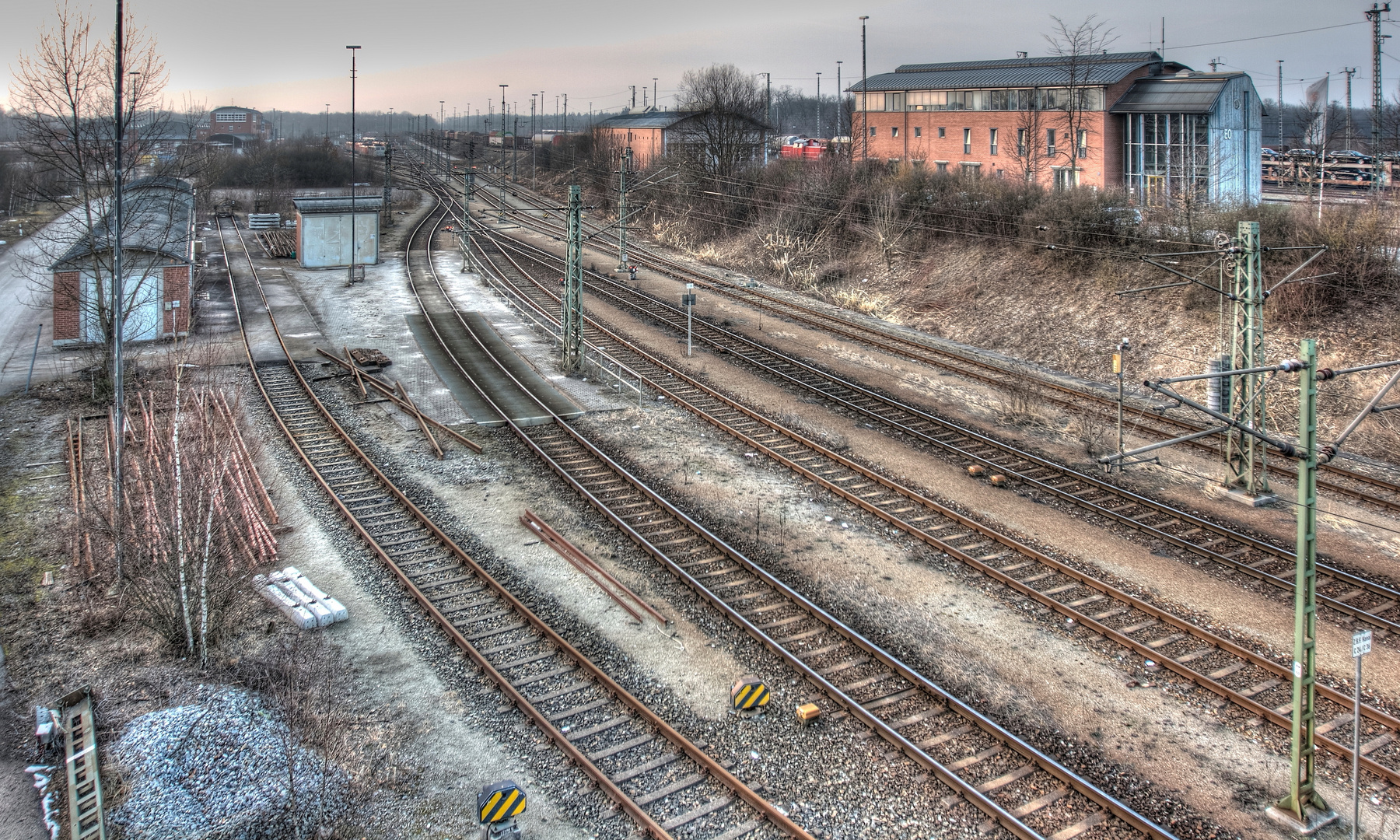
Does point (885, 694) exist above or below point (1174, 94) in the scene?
below

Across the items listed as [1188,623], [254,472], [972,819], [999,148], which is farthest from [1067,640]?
[999,148]

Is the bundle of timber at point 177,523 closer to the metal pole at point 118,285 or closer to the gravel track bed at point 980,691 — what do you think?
the metal pole at point 118,285

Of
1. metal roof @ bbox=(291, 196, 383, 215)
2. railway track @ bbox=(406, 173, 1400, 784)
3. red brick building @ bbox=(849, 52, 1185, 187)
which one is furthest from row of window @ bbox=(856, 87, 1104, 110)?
railway track @ bbox=(406, 173, 1400, 784)

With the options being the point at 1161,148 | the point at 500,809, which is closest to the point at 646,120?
the point at 1161,148

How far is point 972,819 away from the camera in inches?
342

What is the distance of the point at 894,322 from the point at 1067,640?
21.7 metres

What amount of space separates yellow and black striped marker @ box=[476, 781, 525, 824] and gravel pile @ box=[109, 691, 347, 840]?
1606 millimetres

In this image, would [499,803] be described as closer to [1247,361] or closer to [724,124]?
[1247,361]

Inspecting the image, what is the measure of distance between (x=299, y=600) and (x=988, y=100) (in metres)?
45.7

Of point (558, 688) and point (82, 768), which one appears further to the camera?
point (558, 688)

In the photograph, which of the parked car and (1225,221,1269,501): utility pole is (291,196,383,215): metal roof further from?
the parked car

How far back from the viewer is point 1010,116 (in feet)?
157

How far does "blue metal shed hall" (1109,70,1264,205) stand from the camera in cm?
4047

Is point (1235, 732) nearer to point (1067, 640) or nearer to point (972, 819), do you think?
point (1067, 640)
